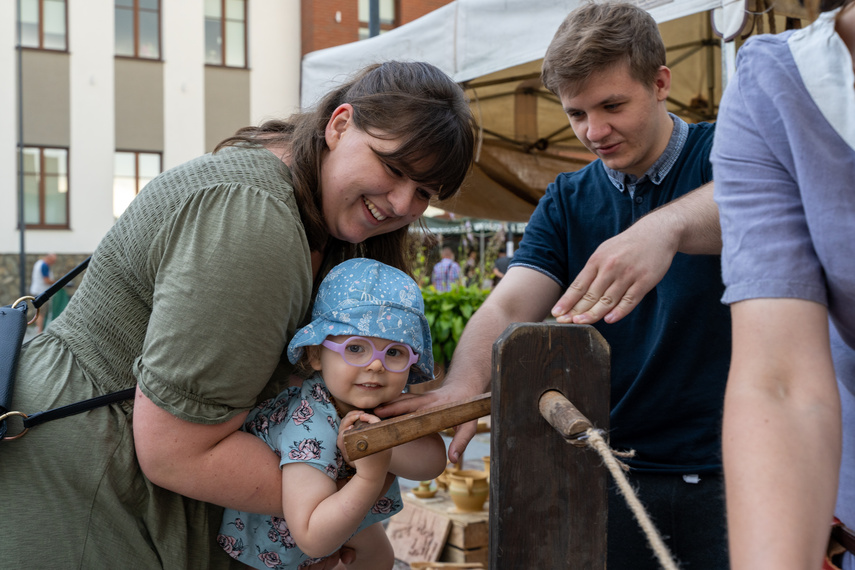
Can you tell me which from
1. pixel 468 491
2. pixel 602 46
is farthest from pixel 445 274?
pixel 602 46

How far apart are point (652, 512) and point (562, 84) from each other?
3.56 ft

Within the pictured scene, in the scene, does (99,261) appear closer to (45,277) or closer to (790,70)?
(790,70)

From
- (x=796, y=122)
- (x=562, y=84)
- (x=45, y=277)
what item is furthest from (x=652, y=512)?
(x=45, y=277)

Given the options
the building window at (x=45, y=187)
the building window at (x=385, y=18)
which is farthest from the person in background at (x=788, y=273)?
the building window at (x=385, y=18)

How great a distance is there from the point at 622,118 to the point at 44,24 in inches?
616

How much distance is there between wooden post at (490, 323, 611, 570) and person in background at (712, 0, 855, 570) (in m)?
0.22

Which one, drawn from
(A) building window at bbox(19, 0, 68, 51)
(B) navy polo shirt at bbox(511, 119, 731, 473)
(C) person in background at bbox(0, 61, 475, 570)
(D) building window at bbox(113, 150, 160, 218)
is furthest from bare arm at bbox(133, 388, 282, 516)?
(A) building window at bbox(19, 0, 68, 51)

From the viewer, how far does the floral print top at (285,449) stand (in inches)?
50.8

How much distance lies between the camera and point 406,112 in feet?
4.39

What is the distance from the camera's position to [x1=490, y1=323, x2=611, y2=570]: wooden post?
0.98m

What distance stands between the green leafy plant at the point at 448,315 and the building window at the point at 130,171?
38.8 feet

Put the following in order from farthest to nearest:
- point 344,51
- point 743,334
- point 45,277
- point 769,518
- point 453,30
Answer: point 45,277 < point 344,51 < point 453,30 < point 743,334 < point 769,518

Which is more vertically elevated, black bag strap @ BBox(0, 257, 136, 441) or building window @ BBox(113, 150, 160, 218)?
building window @ BBox(113, 150, 160, 218)

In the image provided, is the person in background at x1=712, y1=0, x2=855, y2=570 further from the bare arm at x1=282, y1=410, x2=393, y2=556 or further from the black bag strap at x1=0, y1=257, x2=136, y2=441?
the black bag strap at x1=0, y1=257, x2=136, y2=441
